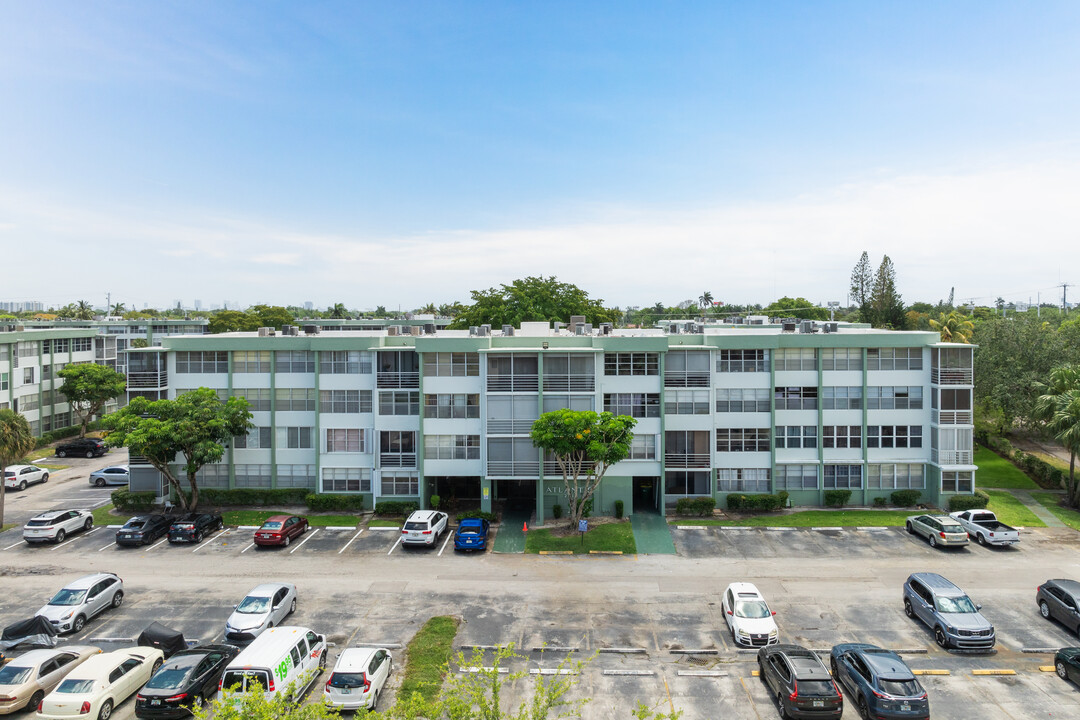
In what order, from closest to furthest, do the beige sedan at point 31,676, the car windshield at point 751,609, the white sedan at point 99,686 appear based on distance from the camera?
the white sedan at point 99,686, the beige sedan at point 31,676, the car windshield at point 751,609

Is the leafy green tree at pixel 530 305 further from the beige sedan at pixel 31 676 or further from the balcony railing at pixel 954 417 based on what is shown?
the beige sedan at pixel 31 676

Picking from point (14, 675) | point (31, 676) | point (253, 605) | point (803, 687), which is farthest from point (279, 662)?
point (803, 687)

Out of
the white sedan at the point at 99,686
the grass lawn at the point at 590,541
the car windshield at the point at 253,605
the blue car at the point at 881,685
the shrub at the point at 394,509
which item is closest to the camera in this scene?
the white sedan at the point at 99,686

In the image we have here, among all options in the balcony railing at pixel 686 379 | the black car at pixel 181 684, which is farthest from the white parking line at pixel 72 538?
the balcony railing at pixel 686 379

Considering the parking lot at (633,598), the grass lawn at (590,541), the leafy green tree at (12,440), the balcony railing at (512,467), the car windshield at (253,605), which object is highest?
the leafy green tree at (12,440)

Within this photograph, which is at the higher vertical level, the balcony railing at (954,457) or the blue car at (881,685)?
the balcony railing at (954,457)

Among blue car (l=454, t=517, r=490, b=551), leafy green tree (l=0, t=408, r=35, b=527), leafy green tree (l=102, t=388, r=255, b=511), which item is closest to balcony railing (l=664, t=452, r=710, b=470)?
blue car (l=454, t=517, r=490, b=551)

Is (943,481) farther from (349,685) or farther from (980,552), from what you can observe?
(349,685)
